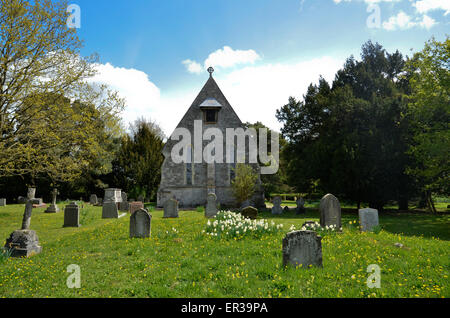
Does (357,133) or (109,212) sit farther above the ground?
(357,133)

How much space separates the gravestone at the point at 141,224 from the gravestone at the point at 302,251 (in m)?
5.41

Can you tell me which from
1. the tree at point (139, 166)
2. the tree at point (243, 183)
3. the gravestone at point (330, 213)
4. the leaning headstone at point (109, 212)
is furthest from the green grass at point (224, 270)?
the tree at point (139, 166)

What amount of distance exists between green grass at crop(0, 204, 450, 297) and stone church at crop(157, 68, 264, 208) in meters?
14.0

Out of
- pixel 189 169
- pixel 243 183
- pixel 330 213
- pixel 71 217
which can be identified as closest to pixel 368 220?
pixel 330 213

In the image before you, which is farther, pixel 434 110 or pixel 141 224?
pixel 434 110

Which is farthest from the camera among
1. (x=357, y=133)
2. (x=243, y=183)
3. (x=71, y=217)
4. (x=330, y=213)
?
(x=243, y=183)

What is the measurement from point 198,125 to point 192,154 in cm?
272

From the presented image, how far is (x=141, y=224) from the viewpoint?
9055 millimetres

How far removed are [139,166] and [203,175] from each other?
38.3 ft

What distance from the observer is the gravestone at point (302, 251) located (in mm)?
5309

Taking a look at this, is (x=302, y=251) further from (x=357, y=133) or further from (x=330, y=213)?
(x=357, y=133)

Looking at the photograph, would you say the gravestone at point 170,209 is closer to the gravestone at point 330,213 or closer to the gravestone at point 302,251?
the gravestone at point 330,213
